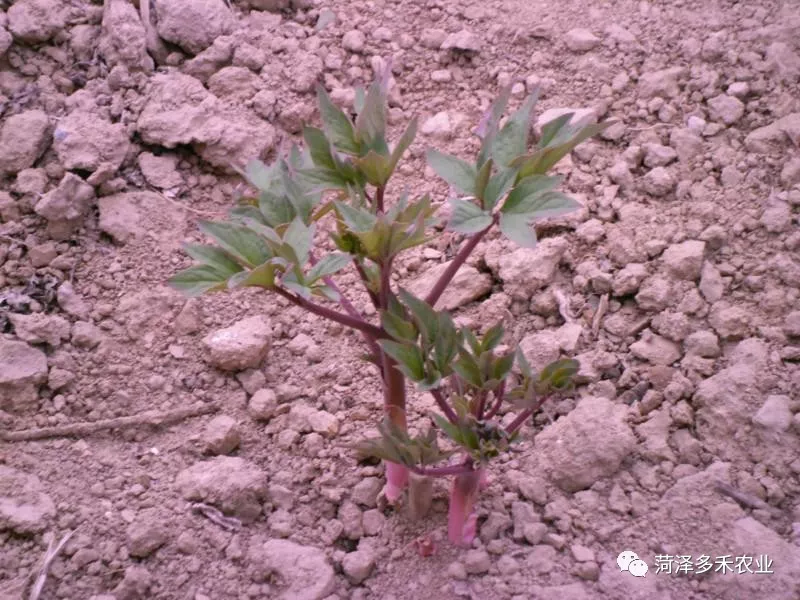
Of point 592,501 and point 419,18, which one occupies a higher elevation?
point 419,18

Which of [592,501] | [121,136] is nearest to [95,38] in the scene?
[121,136]

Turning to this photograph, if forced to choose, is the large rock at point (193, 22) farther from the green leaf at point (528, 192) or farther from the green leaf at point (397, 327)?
the green leaf at point (528, 192)

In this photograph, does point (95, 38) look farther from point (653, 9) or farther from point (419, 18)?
point (653, 9)

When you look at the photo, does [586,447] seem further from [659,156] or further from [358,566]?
[659,156]

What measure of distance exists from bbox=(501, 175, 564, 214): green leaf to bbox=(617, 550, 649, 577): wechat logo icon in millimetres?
781

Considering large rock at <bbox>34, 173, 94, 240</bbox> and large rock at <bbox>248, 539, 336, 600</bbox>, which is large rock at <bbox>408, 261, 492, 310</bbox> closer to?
large rock at <bbox>248, 539, 336, 600</bbox>

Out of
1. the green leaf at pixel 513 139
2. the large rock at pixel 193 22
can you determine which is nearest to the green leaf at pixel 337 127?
the green leaf at pixel 513 139

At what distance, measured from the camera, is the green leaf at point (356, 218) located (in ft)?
4.33

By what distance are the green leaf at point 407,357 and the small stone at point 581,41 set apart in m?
1.48

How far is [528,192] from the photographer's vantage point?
1366 millimetres

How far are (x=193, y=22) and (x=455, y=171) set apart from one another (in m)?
1.42

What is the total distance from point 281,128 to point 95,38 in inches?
23.2

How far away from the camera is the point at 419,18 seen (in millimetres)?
2736

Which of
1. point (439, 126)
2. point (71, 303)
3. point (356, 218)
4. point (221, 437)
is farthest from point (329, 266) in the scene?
point (439, 126)
